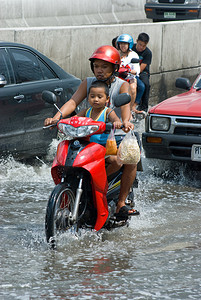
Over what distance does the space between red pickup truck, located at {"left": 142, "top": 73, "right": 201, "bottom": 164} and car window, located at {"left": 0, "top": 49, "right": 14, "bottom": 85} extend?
189 centimetres

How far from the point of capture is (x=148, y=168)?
9.82 m

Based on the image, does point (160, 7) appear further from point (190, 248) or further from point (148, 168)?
point (190, 248)

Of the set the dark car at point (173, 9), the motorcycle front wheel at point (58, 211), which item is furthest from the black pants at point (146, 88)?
the dark car at point (173, 9)

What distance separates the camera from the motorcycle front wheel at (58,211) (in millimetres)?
5543

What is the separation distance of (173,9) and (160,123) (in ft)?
51.6

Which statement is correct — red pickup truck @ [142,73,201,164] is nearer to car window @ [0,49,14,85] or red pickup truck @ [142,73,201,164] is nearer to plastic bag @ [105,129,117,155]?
car window @ [0,49,14,85]

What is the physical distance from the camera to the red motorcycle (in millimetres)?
5656

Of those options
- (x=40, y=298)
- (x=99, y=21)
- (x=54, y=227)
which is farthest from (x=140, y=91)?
(x=99, y=21)

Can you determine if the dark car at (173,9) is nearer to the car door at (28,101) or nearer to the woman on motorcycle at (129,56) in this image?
the woman on motorcycle at (129,56)

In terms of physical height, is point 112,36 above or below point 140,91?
above

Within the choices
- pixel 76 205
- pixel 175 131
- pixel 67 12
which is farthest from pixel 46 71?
pixel 67 12

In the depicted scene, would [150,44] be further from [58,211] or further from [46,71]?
[58,211]

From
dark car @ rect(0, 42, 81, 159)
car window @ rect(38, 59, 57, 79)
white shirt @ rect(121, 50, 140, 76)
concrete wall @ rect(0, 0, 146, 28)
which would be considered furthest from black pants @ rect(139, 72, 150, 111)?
concrete wall @ rect(0, 0, 146, 28)

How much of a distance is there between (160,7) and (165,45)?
801cm
